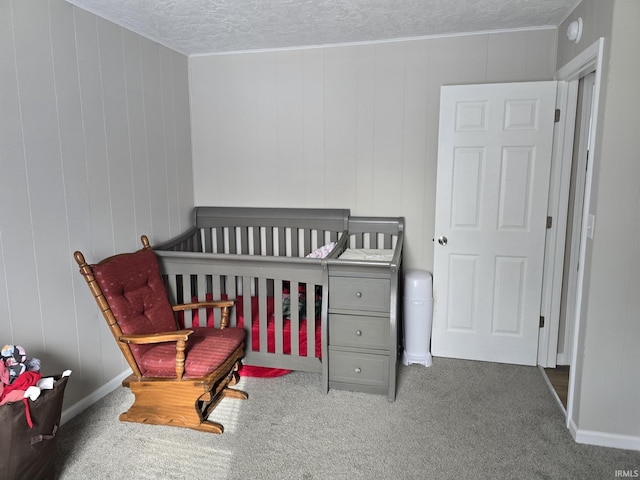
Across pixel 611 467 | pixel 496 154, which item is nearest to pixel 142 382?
pixel 611 467

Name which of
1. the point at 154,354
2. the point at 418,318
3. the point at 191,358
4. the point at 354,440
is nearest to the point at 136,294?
the point at 154,354

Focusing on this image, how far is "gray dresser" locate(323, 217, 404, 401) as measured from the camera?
2.37 meters

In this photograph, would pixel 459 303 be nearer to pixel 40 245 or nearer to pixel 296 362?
pixel 296 362

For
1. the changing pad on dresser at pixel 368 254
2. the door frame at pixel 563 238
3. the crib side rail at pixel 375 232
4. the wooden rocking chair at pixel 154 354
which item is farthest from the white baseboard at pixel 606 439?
the wooden rocking chair at pixel 154 354

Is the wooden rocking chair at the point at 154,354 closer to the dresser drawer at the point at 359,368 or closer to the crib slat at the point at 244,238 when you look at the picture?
the dresser drawer at the point at 359,368

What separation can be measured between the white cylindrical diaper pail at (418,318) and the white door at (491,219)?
14 centimetres

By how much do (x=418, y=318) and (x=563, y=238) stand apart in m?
1.10

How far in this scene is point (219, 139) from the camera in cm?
339

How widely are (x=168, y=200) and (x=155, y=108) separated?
0.66 m

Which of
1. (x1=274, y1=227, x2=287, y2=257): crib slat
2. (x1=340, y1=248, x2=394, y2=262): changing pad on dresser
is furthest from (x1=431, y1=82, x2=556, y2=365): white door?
(x1=274, y1=227, x2=287, y2=257): crib slat

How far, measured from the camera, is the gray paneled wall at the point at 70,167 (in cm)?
195

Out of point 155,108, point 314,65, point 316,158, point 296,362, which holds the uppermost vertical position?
point 314,65

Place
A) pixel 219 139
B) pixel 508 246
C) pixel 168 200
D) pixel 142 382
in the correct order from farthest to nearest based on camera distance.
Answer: pixel 219 139, pixel 168 200, pixel 508 246, pixel 142 382

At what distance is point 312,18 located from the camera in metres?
2.54
